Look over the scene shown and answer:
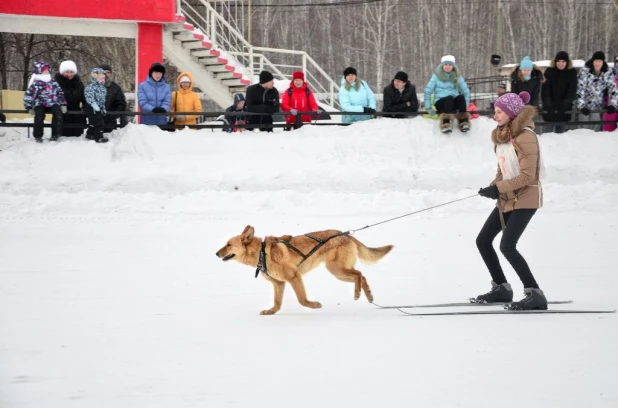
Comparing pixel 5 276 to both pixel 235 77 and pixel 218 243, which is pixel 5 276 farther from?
pixel 235 77

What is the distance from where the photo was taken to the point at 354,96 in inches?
595

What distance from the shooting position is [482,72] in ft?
128

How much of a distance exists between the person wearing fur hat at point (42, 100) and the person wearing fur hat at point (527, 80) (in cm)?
738

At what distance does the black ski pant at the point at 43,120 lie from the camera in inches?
533

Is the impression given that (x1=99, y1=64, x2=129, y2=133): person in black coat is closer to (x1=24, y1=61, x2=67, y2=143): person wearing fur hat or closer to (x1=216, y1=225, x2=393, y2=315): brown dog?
(x1=24, y1=61, x2=67, y2=143): person wearing fur hat

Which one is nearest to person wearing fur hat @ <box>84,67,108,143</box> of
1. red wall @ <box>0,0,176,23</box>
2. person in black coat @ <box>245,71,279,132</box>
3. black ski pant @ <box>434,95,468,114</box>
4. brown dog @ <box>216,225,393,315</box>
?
person in black coat @ <box>245,71,279,132</box>

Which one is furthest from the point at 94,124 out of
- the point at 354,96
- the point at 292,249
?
the point at 292,249

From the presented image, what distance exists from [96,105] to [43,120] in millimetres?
843

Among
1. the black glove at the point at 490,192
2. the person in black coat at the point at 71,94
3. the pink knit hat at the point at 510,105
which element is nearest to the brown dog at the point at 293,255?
the black glove at the point at 490,192

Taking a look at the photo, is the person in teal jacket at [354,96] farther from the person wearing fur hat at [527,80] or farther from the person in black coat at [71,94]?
the person in black coat at [71,94]

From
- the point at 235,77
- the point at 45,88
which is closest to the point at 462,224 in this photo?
the point at 45,88

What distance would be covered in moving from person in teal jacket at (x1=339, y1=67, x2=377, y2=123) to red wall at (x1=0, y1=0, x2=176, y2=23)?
5.70 m

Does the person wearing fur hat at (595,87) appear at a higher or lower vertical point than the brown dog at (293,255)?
higher

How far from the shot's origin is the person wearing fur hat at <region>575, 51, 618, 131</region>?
47.6ft
